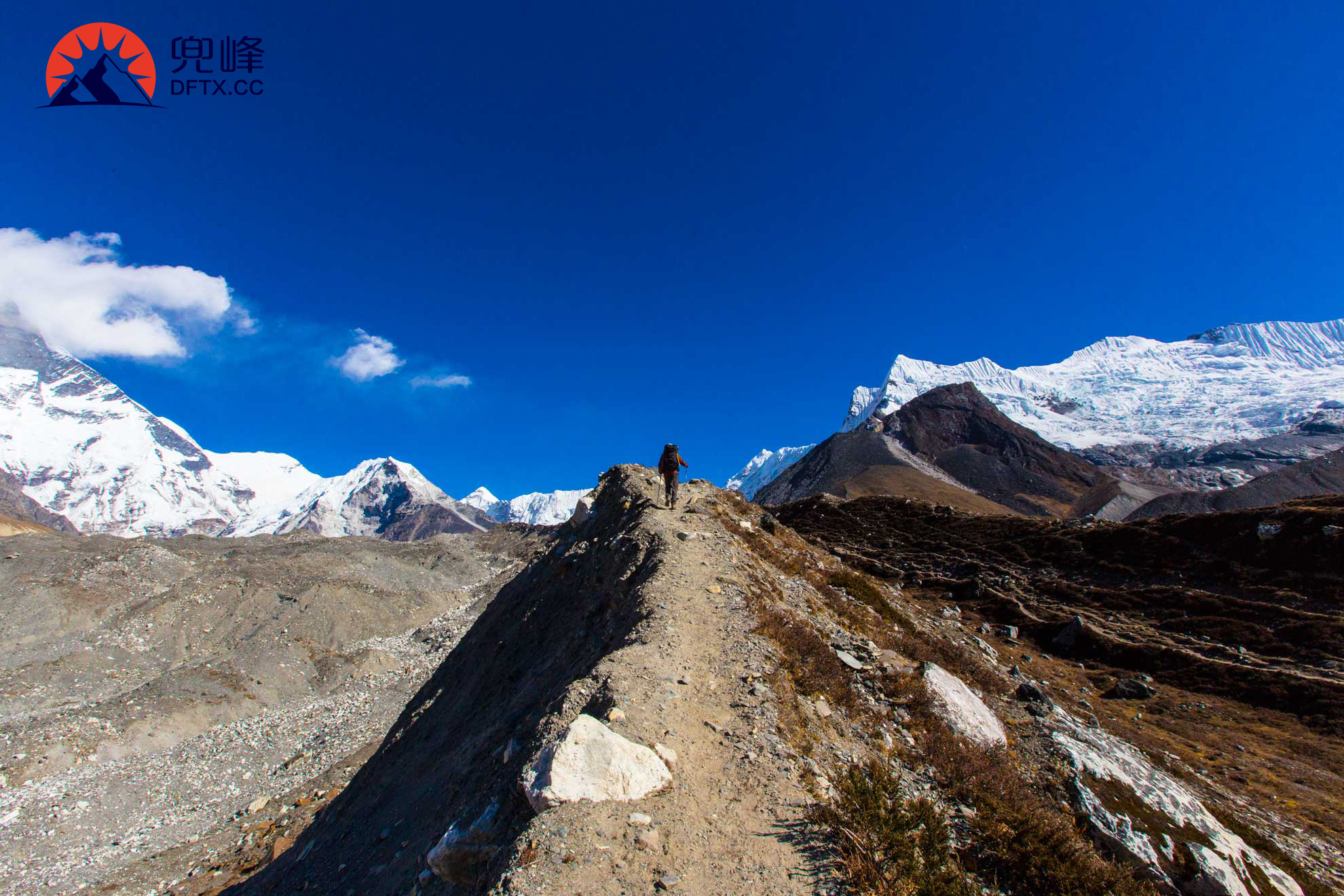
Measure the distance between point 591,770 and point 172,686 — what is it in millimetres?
47313

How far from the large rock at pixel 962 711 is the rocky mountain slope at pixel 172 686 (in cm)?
2557

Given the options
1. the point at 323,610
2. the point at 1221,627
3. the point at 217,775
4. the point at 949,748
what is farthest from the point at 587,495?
the point at 1221,627

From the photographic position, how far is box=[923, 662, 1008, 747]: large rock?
9.91m

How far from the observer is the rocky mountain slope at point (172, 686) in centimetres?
2509

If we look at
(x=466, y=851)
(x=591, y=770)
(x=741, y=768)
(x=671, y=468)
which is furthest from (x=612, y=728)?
(x=671, y=468)

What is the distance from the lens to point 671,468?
18750 millimetres

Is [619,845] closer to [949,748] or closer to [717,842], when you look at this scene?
[717,842]

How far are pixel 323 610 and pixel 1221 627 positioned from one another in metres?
80.9

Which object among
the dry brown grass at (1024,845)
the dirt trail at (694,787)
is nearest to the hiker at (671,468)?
the dirt trail at (694,787)

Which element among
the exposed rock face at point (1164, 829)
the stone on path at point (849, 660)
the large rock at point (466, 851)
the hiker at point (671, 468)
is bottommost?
the exposed rock face at point (1164, 829)

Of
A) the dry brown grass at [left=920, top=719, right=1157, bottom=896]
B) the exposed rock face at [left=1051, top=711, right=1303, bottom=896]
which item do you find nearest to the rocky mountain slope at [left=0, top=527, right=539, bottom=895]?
the dry brown grass at [left=920, top=719, right=1157, bottom=896]

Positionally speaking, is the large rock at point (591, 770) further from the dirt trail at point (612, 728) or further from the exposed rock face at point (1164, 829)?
the exposed rock face at point (1164, 829)

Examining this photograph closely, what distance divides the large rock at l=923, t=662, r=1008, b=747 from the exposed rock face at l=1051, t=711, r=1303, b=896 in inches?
49.6

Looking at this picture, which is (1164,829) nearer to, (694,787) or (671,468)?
(694,787)
